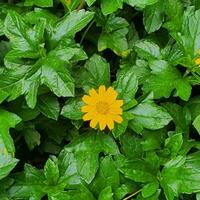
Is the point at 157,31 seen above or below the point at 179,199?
above

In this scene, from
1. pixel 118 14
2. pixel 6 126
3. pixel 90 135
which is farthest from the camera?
pixel 118 14

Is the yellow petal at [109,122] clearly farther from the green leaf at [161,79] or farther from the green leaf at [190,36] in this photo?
the green leaf at [190,36]

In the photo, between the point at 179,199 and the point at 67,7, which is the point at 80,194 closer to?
the point at 179,199

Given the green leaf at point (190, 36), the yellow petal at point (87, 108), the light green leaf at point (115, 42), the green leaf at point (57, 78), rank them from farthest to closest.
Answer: the light green leaf at point (115, 42) < the green leaf at point (190, 36) < the yellow petal at point (87, 108) < the green leaf at point (57, 78)

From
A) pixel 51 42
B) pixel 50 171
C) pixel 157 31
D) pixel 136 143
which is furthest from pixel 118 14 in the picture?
pixel 50 171

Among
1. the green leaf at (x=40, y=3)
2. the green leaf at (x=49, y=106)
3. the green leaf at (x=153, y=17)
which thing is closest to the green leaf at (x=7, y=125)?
the green leaf at (x=49, y=106)

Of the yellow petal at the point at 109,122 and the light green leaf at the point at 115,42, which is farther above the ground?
the light green leaf at the point at 115,42
